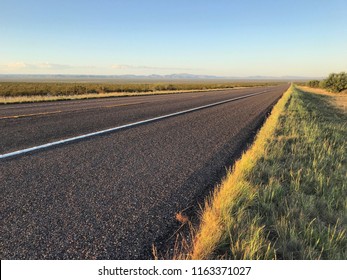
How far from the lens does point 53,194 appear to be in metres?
2.87

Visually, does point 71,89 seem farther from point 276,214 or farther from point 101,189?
point 276,214

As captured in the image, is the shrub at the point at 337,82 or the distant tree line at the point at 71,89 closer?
the distant tree line at the point at 71,89

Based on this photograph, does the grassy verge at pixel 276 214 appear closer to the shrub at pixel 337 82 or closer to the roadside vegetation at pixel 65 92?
the roadside vegetation at pixel 65 92

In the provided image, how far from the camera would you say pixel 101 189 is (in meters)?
3.04

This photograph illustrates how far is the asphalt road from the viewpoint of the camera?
206 cm

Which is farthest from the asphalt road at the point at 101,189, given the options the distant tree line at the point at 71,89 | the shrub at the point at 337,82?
the shrub at the point at 337,82

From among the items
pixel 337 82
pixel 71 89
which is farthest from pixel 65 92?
pixel 337 82

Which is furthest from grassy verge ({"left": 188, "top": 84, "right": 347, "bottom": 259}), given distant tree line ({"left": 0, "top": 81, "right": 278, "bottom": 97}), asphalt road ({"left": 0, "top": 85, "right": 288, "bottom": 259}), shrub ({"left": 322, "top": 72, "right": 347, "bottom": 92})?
shrub ({"left": 322, "top": 72, "right": 347, "bottom": 92})

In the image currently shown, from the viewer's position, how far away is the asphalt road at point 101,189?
6.75 ft

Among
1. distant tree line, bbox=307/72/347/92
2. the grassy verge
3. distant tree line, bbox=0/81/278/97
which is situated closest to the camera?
the grassy verge

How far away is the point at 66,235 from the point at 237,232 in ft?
4.70

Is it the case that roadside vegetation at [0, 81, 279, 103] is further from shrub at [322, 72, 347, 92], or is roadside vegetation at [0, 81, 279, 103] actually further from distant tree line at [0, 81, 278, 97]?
shrub at [322, 72, 347, 92]

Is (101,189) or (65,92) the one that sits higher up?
(65,92)

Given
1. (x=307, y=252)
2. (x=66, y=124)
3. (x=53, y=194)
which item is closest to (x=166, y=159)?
(x=53, y=194)
